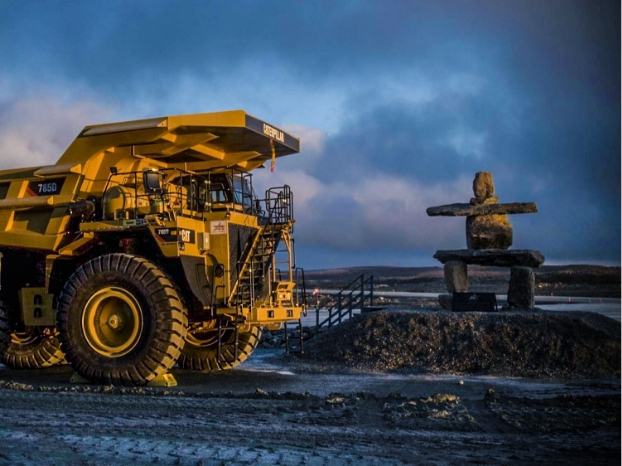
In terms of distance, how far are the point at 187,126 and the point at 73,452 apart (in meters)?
6.53

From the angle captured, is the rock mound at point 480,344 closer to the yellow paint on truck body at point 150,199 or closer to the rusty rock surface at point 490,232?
the yellow paint on truck body at point 150,199

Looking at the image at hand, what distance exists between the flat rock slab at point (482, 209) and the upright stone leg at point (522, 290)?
1.58 meters

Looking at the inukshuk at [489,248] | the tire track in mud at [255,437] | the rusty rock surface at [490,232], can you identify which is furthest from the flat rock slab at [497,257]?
the tire track in mud at [255,437]

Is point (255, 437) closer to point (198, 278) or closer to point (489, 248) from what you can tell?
point (198, 278)

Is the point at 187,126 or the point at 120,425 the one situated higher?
the point at 187,126

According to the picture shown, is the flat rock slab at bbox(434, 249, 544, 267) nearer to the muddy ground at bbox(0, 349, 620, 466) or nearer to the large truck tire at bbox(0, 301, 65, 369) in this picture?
the muddy ground at bbox(0, 349, 620, 466)

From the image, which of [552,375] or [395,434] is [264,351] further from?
[395,434]

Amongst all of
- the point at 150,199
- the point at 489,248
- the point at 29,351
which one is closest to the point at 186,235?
the point at 150,199

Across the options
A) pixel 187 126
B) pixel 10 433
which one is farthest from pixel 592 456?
pixel 187 126

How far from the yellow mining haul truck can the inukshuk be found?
7.32 m

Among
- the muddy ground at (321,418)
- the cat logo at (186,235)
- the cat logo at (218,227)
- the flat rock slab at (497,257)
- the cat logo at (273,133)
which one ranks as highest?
the cat logo at (273,133)

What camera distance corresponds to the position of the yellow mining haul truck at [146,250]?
12.1 metres

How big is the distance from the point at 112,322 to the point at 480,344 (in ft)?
24.9

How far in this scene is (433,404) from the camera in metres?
9.93
